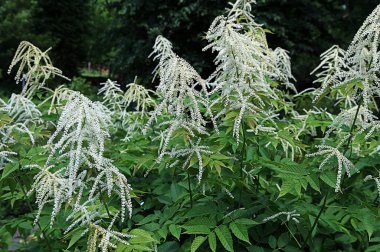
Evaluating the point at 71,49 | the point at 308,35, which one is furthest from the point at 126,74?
the point at 71,49

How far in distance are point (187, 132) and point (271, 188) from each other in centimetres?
104

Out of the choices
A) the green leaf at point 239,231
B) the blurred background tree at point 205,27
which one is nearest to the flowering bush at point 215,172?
the green leaf at point 239,231

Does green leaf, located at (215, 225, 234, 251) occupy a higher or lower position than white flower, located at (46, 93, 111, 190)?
lower

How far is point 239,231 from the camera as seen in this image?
7.89 feet

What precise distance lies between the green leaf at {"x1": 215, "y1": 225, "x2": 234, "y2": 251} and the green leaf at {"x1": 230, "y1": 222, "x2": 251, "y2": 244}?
0.03 meters

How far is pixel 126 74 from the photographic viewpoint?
14188mm

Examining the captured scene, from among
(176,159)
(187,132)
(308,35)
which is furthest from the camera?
(308,35)

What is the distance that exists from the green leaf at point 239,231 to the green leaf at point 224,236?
0.11 feet

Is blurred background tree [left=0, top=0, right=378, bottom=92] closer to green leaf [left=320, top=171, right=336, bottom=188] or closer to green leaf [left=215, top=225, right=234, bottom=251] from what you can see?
green leaf [left=320, top=171, right=336, bottom=188]

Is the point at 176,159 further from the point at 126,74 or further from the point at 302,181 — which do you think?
the point at 126,74

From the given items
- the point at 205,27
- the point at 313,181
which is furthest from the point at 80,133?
the point at 205,27

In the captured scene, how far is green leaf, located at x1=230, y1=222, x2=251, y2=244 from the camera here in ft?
7.79

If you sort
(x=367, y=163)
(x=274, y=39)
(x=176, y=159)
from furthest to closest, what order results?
1. (x=274, y=39)
2. (x=367, y=163)
3. (x=176, y=159)

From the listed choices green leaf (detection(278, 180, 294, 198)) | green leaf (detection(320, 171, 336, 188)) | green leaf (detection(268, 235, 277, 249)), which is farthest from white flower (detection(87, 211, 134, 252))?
green leaf (detection(320, 171, 336, 188))
